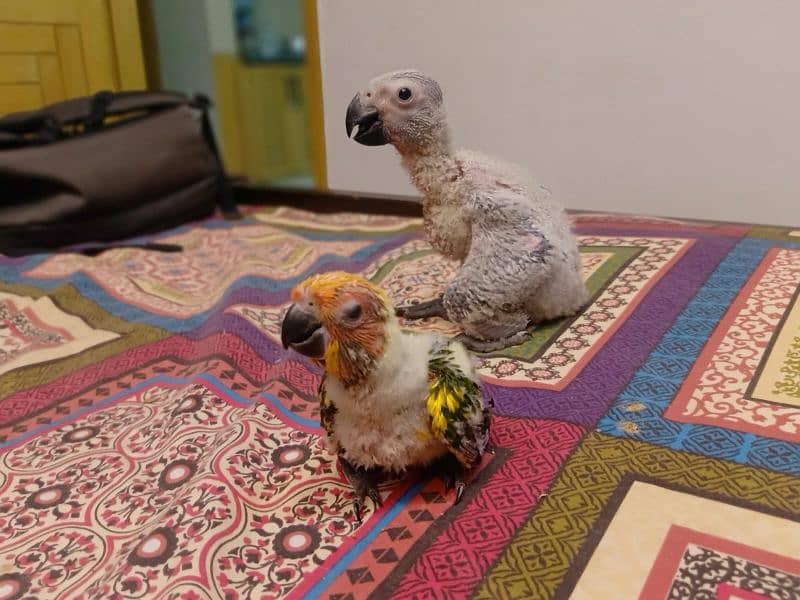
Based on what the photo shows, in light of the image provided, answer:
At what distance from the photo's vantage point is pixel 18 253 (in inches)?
63.5

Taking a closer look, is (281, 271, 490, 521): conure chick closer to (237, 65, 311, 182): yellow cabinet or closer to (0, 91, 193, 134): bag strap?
(0, 91, 193, 134): bag strap

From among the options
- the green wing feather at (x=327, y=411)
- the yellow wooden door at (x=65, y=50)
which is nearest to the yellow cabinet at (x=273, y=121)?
the yellow wooden door at (x=65, y=50)

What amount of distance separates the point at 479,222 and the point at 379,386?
0.44m

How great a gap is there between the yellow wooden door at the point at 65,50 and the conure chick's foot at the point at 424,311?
1.64 metres

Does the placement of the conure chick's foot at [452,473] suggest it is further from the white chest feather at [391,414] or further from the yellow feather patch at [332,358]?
the yellow feather patch at [332,358]

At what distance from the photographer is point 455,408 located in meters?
0.64

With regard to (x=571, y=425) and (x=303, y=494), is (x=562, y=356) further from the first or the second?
(x=303, y=494)

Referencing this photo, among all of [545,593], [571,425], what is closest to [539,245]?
[571,425]

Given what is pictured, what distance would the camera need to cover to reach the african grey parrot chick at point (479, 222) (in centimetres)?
98

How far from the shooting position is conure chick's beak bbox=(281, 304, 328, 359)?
0.62 metres

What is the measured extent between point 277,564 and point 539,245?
58 centimetres

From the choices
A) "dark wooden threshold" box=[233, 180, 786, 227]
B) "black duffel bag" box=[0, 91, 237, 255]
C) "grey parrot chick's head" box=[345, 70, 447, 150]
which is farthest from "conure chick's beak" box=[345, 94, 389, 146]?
"black duffel bag" box=[0, 91, 237, 255]

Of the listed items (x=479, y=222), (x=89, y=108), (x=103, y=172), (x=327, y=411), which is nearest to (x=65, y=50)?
(x=89, y=108)

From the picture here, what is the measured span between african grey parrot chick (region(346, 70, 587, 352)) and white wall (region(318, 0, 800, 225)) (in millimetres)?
983
